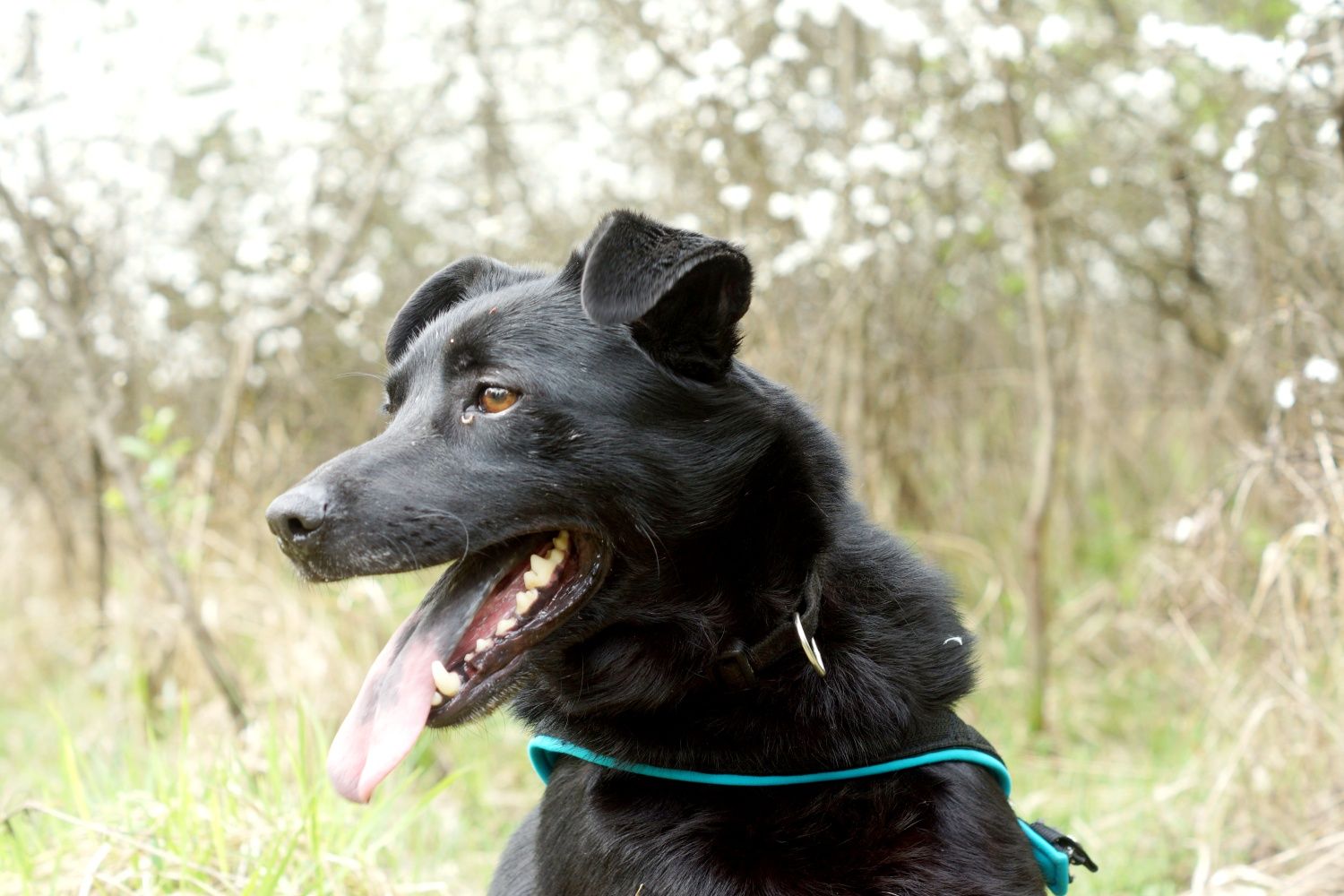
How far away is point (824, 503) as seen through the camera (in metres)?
2.36

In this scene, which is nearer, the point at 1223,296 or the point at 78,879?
the point at 78,879

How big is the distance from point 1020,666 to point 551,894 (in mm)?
4413

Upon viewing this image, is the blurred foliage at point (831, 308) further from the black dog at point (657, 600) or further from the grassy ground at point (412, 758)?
the black dog at point (657, 600)

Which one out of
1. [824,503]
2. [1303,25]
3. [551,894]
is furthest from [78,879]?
[1303,25]

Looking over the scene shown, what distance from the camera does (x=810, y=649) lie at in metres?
2.15

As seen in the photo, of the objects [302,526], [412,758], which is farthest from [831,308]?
[302,526]

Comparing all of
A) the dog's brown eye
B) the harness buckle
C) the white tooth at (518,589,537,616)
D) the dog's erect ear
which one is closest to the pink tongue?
the white tooth at (518,589,537,616)

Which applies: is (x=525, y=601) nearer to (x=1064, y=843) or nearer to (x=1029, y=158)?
(x=1064, y=843)

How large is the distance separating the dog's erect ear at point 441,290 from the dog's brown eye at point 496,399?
0.61 m

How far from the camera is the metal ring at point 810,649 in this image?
2.15 meters

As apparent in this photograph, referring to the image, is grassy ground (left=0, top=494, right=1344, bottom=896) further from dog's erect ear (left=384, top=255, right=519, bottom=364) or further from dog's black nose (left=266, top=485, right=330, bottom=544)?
dog's erect ear (left=384, top=255, right=519, bottom=364)

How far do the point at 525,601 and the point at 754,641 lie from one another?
17.7 inches

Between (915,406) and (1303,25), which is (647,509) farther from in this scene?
(915,406)

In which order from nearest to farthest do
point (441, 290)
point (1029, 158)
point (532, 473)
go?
point (532, 473)
point (441, 290)
point (1029, 158)
